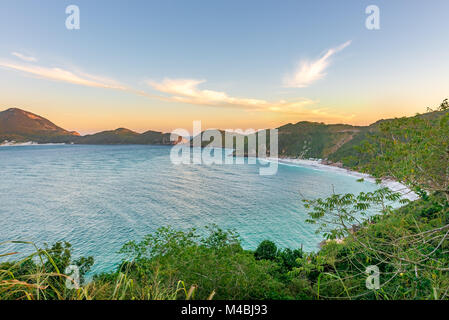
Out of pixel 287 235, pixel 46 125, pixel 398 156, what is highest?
pixel 46 125

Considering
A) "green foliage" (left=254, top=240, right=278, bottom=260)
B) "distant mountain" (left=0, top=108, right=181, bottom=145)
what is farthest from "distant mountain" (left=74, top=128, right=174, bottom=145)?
"green foliage" (left=254, top=240, right=278, bottom=260)

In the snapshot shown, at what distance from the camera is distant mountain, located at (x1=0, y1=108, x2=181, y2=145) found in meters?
161

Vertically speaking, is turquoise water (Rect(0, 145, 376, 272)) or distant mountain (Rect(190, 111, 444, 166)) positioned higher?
distant mountain (Rect(190, 111, 444, 166))

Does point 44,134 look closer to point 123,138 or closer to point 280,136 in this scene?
point 123,138

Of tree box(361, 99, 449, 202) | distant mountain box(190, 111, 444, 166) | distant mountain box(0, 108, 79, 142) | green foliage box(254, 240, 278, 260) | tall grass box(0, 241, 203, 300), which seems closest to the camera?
tall grass box(0, 241, 203, 300)

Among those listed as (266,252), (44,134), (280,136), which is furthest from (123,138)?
(266,252)

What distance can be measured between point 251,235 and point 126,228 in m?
13.3

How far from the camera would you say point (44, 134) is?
17612cm

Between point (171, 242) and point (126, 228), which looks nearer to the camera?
point (171, 242)

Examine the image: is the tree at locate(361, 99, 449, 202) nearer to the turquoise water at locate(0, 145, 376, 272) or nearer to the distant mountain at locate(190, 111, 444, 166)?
the turquoise water at locate(0, 145, 376, 272)

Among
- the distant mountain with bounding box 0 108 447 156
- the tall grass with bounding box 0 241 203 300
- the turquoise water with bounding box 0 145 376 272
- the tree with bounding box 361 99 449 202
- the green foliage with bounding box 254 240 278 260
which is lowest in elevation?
the turquoise water with bounding box 0 145 376 272

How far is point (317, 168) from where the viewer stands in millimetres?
70688
